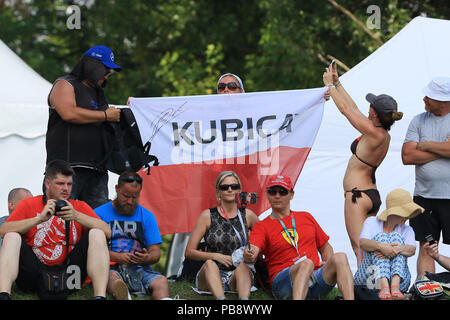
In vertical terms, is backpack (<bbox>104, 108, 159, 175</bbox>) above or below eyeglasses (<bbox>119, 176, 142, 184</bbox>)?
above

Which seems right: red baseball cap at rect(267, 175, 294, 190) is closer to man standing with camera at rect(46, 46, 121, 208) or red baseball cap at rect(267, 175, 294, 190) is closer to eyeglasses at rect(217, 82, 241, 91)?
man standing with camera at rect(46, 46, 121, 208)

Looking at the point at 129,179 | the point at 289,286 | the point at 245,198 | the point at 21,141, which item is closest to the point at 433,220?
the point at 289,286

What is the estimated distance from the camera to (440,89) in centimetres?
629

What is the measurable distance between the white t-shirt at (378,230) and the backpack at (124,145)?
1933 mm

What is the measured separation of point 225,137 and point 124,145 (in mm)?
1145

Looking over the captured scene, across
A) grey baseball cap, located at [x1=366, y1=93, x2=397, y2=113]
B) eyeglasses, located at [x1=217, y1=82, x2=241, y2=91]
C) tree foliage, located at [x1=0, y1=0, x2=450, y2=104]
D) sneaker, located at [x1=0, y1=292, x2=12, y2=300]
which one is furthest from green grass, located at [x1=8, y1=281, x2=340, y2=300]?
tree foliage, located at [x1=0, y1=0, x2=450, y2=104]

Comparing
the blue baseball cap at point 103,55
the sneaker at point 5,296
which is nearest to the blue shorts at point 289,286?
the sneaker at point 5,296

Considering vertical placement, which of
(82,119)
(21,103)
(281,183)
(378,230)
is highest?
(21,103)

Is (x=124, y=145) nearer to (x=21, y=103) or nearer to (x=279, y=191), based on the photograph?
(x=279, y=191)

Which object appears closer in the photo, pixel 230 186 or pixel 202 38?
pixel 230 186

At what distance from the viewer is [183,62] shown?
57.7 ft

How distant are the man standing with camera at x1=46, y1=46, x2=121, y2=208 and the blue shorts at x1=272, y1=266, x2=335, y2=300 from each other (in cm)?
166

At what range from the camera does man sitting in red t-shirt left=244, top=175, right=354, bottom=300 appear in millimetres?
5676
